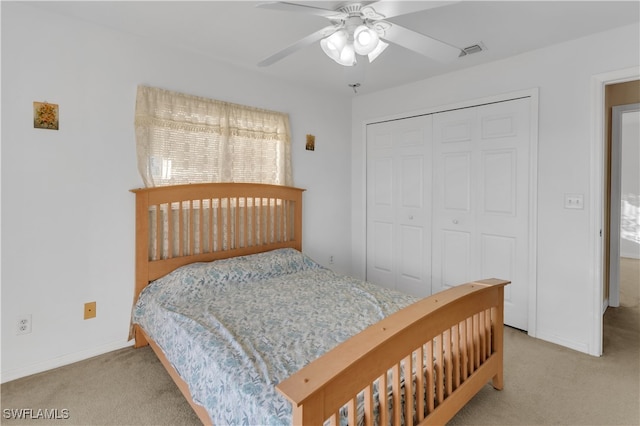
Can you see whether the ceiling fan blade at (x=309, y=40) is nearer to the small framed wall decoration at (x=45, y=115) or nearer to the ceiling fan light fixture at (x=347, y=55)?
the ceiling fan light fixture at (x=347, y=55)

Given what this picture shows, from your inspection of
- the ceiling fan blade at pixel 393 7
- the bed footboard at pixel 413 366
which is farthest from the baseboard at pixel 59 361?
the ceiling fan blade at pixel 393 7

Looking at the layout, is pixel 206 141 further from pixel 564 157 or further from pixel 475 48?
pixel 564 157

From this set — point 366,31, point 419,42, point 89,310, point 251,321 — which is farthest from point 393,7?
point 89,310

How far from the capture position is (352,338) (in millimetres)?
1240

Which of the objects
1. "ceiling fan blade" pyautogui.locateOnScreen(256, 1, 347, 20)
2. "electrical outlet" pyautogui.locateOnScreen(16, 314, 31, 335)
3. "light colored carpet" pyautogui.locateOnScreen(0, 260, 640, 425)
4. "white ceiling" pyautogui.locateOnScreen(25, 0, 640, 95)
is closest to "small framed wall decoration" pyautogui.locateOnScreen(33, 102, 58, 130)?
"white ceiling" pyautogui.locateOnScreen(25, 0, 640, 95)

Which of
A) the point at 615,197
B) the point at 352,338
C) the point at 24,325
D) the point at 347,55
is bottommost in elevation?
the point at 24,325

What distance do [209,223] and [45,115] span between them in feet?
4.15

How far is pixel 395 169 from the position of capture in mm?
3668

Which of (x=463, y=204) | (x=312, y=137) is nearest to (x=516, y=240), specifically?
(x=463, y=204)

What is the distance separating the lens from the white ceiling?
2027 mm

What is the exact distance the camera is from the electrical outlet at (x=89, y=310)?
2311mm

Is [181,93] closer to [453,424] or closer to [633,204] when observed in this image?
[453,424]

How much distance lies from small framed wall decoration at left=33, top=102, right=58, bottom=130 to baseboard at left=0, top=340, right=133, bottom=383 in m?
1.50

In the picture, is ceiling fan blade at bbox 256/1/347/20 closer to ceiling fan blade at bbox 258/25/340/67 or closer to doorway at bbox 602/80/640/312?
ceiling fan blade at bbox 258/25/340/67
